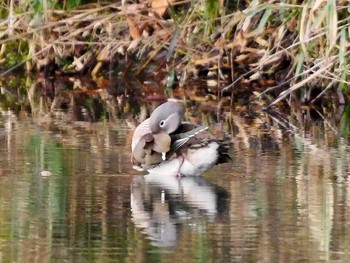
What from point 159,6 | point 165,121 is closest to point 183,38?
point 159,6

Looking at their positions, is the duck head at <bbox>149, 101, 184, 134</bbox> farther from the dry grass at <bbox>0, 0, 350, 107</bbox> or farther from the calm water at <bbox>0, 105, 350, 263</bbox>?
the dry grass at <bbox>0, 0, 350, 107</bbox>

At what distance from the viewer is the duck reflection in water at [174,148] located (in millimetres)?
6488

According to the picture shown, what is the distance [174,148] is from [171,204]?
0.84m

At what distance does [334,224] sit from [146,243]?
0.84 metres

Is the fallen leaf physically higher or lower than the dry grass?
higher

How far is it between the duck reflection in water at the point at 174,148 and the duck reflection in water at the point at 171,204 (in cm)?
6

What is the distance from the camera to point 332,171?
6.74 meters

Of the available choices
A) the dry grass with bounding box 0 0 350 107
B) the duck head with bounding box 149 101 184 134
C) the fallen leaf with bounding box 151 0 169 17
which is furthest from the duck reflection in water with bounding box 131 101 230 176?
the fallen leaf with bounding box 151 0 169 17

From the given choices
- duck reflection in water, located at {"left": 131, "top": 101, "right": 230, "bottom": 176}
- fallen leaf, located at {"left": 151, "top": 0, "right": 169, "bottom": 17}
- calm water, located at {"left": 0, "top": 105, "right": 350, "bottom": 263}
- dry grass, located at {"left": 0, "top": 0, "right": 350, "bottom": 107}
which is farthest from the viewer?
fallen leaf, located at {"left": 151, "top": 0, "right": 169, "bottom": 17}

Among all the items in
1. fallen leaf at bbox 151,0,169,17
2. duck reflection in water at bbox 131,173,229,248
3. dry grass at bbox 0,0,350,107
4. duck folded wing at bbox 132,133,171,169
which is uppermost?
fallen leaf at bbox 151,0,169,17

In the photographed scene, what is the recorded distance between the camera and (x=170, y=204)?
228 inches

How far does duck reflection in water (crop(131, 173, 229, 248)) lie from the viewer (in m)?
5.17

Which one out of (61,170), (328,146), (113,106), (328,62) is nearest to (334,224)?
(61,170)

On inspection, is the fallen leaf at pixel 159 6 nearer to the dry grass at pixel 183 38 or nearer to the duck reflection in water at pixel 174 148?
the dry grass at pixel 183 38
